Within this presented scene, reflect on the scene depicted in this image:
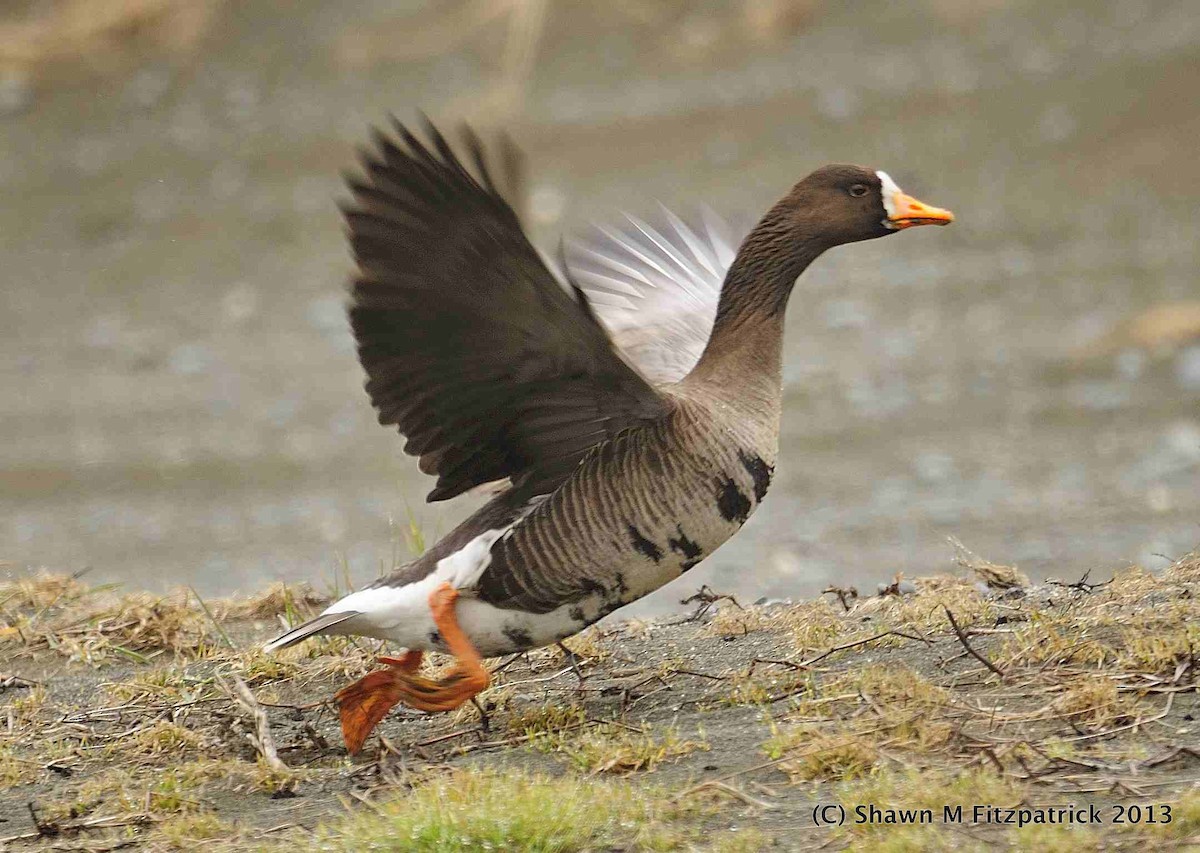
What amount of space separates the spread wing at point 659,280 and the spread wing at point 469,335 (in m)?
1.05

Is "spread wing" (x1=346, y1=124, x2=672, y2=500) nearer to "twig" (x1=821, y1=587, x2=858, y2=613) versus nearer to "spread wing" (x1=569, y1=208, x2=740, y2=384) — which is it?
"spread wing" (x1=569, y1=208, x2=740, y2=384)

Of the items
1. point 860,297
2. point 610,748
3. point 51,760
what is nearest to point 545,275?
point 610,748

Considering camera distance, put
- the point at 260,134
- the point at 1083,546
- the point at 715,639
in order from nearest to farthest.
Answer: the point at 715,639 < the point at 1083,546 < the point at 260,134

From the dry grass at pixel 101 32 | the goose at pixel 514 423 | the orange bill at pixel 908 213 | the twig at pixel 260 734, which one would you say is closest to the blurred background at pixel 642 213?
the dry grass at pixel 101 32

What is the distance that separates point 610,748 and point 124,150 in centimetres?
1441

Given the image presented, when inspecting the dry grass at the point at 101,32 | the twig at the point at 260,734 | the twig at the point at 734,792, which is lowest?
the twig at the point at 734,792

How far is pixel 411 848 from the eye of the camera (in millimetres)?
4027

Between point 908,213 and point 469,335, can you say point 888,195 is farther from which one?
point 469,335

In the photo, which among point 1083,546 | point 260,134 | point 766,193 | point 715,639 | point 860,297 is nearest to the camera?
point 715,639

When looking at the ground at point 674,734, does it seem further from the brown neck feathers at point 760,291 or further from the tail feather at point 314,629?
the brown neck feathers at point 760,291

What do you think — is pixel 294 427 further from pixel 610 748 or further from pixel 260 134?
pixel 610 748

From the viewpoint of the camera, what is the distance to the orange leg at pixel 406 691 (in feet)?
16.3

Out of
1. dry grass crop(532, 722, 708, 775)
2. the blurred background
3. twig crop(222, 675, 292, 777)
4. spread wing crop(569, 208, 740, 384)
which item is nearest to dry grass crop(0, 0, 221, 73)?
the blurred background

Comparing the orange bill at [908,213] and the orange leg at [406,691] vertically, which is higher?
the orange bill at [908,213]
